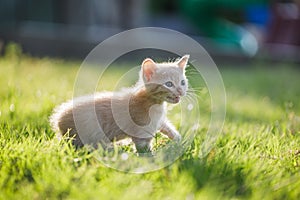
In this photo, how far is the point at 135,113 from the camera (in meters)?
2.46

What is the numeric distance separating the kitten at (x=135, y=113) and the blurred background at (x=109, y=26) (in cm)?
458

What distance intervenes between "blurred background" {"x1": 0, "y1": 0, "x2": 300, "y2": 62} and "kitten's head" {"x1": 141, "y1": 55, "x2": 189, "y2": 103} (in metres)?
4.75

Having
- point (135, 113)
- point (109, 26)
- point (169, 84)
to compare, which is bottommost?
point (109, 26)

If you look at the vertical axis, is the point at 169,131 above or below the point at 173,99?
below

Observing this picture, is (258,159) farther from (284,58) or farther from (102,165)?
(284,58)

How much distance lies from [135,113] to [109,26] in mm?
9420

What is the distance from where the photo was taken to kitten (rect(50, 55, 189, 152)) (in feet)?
7.95

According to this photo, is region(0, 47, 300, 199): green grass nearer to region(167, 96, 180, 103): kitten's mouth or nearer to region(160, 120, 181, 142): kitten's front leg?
region(160, 120, 181, 142): kitten's front leg

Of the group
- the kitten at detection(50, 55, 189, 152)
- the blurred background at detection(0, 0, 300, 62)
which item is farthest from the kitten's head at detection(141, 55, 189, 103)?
the blurred background at detection(0, 0, 300, 62)

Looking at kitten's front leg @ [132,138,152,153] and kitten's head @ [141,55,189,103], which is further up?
kitten's head @ [141,55,189,103]

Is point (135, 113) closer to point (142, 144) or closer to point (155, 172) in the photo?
point (142, 144)

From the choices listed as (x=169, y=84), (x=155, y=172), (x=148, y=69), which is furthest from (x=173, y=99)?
(x=155, y=172)

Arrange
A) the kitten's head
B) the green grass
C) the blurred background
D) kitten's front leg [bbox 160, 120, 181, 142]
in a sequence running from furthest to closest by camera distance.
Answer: the blurred background, kitten's front leg [bbox 160, 120, 181, 142], the kitten's head, the green grass

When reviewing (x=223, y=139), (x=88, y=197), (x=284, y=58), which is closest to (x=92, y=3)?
(x=284, y=58)
